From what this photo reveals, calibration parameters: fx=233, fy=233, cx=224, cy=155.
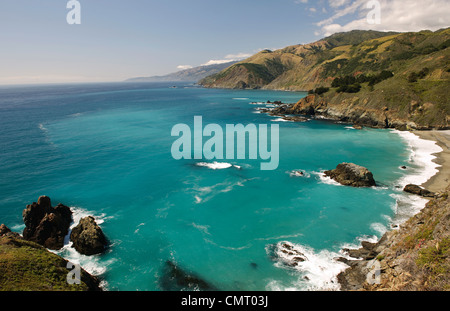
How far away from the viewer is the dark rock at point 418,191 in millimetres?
33938

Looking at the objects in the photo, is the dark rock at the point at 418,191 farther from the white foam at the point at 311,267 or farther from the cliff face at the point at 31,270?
the cliff face at the point at 31,270

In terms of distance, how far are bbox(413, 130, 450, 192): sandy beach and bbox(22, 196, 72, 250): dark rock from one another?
50081 mm

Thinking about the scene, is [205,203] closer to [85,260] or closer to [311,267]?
[85,260]

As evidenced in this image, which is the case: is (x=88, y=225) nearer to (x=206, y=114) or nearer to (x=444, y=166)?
(x=444, y=166)

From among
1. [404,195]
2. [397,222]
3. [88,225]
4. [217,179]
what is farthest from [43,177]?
[404,195]

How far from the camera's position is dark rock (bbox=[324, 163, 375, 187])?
38.6 metres

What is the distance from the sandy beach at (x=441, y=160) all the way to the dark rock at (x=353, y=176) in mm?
8014


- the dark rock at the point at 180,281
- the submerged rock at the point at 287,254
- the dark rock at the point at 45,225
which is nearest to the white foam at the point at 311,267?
the submerged rock at the point at 287,254

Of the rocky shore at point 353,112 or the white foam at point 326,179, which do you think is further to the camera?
the rocky shore at point 353,112

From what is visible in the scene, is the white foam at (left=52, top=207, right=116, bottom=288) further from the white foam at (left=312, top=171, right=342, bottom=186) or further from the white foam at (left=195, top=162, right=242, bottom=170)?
the white foam at (left=312, top=171, right=342, bottom=186)

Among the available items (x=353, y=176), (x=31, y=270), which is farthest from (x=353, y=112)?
(x=31, y=270)

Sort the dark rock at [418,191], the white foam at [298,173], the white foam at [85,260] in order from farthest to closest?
the white foam at [298,173]
the dark rock at [418,191]
the white foam at [85,260]

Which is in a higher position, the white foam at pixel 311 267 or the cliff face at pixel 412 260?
the cliff face at pixel 412 260
